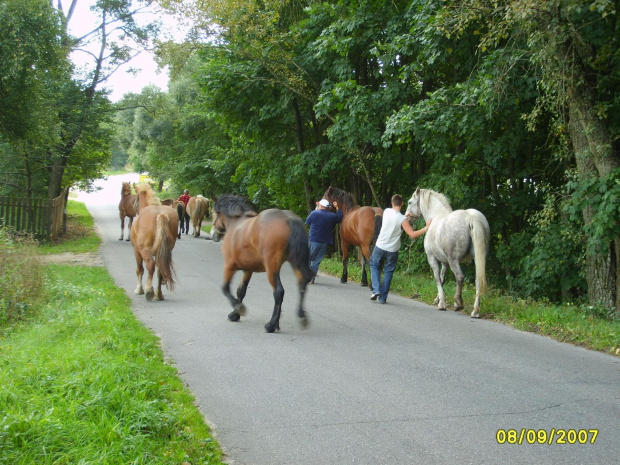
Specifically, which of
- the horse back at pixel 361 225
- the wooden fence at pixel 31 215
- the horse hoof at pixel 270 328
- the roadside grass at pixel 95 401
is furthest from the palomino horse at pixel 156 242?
the wooden fence at pixel 31 215

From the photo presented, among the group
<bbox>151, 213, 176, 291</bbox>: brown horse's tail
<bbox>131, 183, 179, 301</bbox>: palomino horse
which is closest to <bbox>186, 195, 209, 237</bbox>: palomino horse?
<bbox>131, 183, 179, 301</bbox>: palomino horse

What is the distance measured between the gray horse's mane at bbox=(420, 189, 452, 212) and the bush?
7.34m

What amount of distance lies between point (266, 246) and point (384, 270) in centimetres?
342

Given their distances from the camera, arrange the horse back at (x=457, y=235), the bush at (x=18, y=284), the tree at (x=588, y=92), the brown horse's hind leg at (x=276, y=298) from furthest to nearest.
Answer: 1. the horse back at (x=457, y=235)
2. the bush at (x=18, y=284)
3. the tree at (x=588, y=92)
4. the brown horse's hind leg at (x=276, y=298)

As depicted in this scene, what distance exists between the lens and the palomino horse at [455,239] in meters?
9.75

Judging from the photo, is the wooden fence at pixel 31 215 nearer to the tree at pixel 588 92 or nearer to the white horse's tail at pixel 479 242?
the white horse's tail at pixel 479 242

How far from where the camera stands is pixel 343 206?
14.7m

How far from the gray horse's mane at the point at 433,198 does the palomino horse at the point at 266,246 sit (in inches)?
155

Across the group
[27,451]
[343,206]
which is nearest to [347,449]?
[27,451]

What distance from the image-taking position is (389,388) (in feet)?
18.3

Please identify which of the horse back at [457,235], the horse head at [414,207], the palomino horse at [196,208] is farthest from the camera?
the palomino horse at [196,208]

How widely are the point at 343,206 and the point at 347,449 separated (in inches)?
425

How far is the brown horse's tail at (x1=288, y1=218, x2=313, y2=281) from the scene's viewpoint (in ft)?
25.4

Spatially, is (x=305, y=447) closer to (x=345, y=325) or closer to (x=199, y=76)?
(x=345, y=325)
